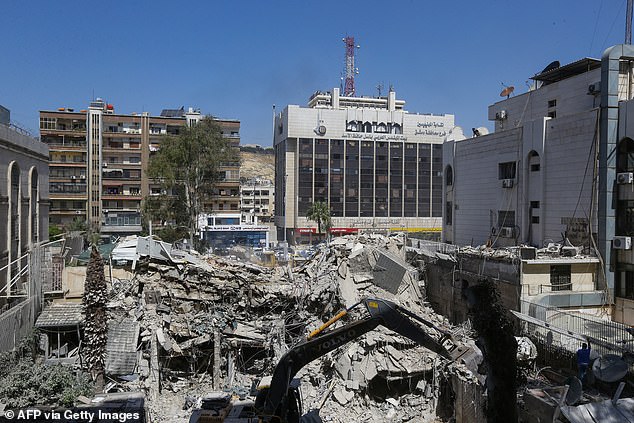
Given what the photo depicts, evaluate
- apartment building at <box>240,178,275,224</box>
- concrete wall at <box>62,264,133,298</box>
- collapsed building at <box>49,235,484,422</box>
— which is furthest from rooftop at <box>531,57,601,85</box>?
apartment building at <box>240,178,275,224</box>

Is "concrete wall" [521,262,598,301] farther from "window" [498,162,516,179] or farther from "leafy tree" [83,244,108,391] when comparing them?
"leafy tree" [83,244,108,391]

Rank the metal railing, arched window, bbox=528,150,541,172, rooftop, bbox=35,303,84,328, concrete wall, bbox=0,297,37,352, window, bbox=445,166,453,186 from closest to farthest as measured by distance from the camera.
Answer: the metal railing, concrete wall, bbox=0,297,37,352, rooftop, bbox=35,303,84,328, arched window, bbox=528,150,541,172, window, bbox=445,166,453,186

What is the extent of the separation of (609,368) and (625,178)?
8.96 meters

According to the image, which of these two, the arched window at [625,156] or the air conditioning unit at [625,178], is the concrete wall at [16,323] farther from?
the arched window at [625,156]

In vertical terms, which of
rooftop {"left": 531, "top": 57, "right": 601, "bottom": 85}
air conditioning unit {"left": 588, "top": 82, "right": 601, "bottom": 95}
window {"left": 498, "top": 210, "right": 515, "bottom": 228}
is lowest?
window {"left": 498, "top": 210, "right": 515, "bottom": 228}

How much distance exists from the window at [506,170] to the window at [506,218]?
1683mm

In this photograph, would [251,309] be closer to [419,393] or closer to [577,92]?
[419,393]

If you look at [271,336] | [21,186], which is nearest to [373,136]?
[271,336]

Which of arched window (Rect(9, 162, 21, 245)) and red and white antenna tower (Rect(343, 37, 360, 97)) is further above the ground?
red and white antenna tower (Rect(343, 37, 360, 97))

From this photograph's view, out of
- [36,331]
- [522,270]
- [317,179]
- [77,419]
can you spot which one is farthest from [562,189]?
[317,179]

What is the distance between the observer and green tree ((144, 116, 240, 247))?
103ft

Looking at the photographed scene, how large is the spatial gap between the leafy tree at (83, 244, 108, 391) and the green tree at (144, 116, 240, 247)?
56.5 ft

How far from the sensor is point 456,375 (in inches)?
544

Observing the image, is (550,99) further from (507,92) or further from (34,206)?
(34,206)
